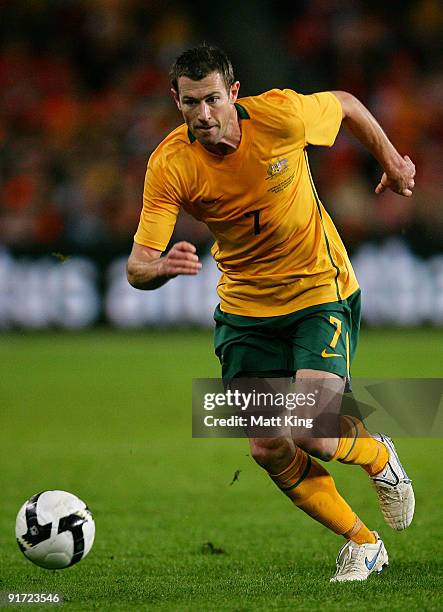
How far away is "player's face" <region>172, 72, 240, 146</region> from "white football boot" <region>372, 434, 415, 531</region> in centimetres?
158

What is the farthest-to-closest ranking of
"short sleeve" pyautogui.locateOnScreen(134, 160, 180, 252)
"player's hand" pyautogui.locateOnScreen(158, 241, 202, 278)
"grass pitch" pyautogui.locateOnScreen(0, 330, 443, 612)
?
"short sleeve" pyautogui.locateOnScreen(134, 160, 180, 252), "grass pitch" pyautogui.locateOnScreen(0, 330, 443, 612), "player's hand" pyautogui.locateOnScreen(158, 241, 202, 278)

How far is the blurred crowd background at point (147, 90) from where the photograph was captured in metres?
14.4

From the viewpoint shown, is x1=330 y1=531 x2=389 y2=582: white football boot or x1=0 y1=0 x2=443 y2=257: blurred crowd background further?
x1=0 y1=0 x2=443 y2=257: blurred crowd background

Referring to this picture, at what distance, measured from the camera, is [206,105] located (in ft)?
14.3

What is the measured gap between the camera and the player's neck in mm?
4531

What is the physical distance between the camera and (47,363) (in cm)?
1169

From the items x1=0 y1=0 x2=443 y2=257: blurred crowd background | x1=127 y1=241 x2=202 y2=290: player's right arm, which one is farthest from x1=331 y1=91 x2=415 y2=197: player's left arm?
x1=0 y1=0 x2=443 y2=257: blurred crowd background

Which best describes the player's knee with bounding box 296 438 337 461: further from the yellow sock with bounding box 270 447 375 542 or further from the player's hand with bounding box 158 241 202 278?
the player's hand with bounding box 158 241 202 278

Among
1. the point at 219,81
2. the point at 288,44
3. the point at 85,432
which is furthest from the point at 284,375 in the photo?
the point at 288,44

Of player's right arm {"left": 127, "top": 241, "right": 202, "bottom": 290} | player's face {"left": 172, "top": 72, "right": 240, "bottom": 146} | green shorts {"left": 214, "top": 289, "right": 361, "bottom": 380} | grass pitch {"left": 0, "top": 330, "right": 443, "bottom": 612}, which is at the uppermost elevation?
player's face {"left": 172, "top": 72, "right": 240, "bottom": 146}

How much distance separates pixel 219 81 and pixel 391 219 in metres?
9.28

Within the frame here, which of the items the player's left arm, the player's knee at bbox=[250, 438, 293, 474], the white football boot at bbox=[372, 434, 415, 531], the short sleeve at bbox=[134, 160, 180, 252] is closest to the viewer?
the short sleeve at bbox=[134, 160, 180, 252]

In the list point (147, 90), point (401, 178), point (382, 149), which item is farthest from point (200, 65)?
point (147, 90)

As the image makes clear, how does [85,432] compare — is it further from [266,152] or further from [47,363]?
[266,152]
